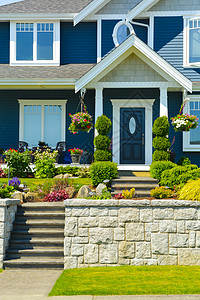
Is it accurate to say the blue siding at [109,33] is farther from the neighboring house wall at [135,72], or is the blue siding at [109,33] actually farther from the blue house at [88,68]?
the neighboring house wall at [135,72]

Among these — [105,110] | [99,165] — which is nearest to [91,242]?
[99,165]

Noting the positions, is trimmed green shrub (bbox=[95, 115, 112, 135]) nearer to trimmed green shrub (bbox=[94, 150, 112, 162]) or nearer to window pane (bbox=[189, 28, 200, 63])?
trimmed green shrub (bbox=[94, 150, 112, 162])

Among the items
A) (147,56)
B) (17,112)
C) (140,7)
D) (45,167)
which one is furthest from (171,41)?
(45,167)

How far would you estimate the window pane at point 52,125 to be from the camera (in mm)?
15445

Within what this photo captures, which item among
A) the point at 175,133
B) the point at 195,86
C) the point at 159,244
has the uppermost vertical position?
the point at 195,86

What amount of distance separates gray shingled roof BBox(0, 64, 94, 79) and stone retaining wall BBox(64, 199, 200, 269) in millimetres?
7515

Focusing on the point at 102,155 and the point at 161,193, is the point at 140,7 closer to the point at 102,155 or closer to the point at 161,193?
the point at 102,155

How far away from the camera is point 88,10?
50.0 feet

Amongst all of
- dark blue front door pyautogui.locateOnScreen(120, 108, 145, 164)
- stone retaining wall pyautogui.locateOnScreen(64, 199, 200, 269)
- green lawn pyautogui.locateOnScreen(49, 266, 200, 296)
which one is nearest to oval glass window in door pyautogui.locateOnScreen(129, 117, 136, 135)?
dark blue front door pyautogui.locateOnScreen(120, 108, 145, 164)

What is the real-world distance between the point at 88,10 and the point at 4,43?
149 inches

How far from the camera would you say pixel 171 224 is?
7.89 metres

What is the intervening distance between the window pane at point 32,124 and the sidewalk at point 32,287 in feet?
27.5

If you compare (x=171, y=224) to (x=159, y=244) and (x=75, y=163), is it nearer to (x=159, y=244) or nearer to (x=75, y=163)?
(x=159, y=244)

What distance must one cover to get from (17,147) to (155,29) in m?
7.17
